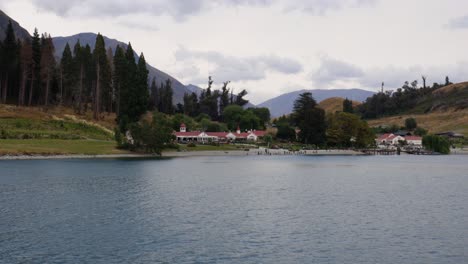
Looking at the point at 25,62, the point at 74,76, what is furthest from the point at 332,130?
the point at 25,62

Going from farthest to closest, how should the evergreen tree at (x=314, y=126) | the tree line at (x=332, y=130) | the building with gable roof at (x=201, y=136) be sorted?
the tree line at (x=332, y=130) < the evergreen tree at (x=314, y=126) < the building with gable roof at (x=201, y=136)

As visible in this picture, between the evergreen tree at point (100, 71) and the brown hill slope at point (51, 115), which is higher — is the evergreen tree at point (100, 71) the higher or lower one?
the higher one

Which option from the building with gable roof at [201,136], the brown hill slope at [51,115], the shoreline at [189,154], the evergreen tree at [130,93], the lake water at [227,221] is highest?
the evergreen tree at [130,93]

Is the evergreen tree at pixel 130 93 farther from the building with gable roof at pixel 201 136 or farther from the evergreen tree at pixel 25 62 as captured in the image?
the building with gable roof at pixel 201 136

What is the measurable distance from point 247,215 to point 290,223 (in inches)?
212

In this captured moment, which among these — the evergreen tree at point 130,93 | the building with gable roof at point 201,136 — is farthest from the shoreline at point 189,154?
the building with gable roof at point 201,136

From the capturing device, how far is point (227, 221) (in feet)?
139

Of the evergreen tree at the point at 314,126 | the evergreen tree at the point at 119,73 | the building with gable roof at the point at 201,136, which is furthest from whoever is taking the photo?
the evergreen tree at the point at 314,126

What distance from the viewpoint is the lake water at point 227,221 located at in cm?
3156

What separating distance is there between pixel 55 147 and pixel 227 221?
89.1m

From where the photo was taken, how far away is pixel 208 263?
1156 inches

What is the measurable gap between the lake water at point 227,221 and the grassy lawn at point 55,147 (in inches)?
1541

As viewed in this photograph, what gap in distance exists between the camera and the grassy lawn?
11306 centimetres

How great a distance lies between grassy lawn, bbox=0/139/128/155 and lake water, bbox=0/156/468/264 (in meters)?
39.1
